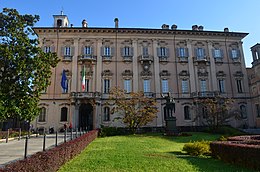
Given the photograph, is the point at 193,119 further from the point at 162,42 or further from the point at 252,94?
the point at 162,42

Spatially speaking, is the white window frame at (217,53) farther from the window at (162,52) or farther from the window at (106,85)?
the window at (106,85)

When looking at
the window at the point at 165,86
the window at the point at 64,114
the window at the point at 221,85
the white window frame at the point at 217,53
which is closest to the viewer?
the window at the point at 64,114

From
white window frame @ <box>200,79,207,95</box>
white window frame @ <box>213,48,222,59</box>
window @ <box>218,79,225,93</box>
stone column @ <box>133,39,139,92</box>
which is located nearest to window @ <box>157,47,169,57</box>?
stone column @ <box>133,39,139,92</box>

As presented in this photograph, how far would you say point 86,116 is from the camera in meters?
34.0

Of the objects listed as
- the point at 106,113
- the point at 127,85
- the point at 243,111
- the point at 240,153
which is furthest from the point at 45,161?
the point at 243,111

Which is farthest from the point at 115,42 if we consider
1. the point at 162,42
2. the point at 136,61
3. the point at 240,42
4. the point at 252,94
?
the point at 252,94

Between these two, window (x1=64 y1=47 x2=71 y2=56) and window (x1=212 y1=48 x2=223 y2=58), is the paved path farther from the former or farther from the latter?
window (x1=212 y1=48 x2=223 y2=58)

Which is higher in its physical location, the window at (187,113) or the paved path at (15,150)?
the window at (187,113)

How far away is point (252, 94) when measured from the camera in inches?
1410

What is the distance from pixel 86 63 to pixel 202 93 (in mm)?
19253

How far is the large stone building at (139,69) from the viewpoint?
32.2 meters

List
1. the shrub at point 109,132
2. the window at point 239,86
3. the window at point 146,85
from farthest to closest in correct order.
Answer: the window at point 239,86 → the window at point 146,85 → the shrub at point 109,132

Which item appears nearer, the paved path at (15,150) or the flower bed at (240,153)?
the flower bed at (240,153)

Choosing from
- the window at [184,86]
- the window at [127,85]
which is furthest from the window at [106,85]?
the window at [184,86]
